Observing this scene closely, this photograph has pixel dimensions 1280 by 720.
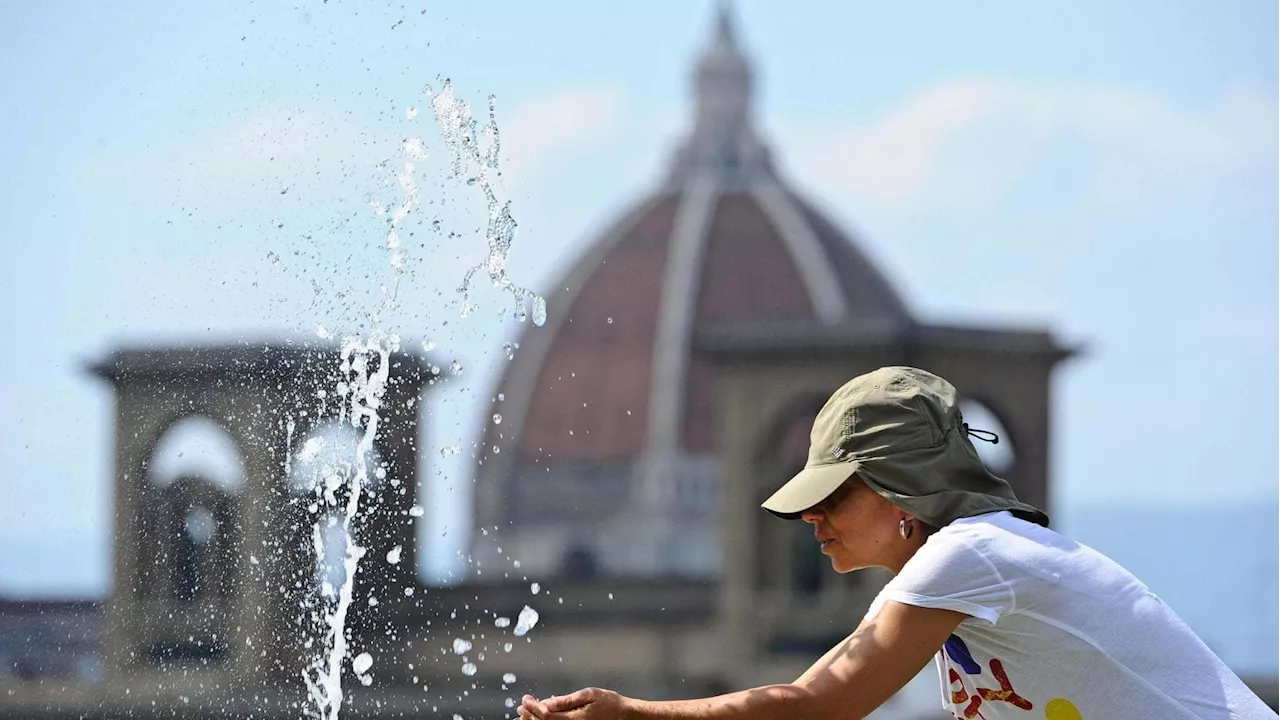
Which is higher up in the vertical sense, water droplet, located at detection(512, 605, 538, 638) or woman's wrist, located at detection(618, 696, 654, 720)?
woman's wrist, located at detection(618, 696, 654, 720)

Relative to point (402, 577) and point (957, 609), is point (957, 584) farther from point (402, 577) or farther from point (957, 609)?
point (402, 577)

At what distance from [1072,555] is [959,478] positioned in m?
0.18

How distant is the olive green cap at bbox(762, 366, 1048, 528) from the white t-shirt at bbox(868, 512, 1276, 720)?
0.23ft

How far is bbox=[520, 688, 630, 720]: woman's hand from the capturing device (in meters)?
2.55

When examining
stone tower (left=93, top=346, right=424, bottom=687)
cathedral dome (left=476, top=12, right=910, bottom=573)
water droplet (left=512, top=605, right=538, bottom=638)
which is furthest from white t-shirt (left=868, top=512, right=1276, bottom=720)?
cathedral dome (left=476, top=12, right=910, bottom=573)

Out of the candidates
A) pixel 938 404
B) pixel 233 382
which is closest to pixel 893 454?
pixel 938 404

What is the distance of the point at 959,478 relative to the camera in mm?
2717

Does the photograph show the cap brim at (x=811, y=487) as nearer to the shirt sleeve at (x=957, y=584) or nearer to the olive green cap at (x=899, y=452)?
the olive green cap at (x=899, y=452)

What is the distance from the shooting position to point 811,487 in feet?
8.81

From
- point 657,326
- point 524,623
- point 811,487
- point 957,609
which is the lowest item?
point 524,623

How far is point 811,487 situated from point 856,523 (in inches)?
3.8

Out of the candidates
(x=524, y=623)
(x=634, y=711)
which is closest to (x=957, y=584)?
(x=634, y=711)

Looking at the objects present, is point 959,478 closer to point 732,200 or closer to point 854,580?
point 854,580

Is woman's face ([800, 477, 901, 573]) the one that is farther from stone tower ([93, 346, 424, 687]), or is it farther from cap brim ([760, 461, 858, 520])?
stone tower ([93, 346, 424, 687])
